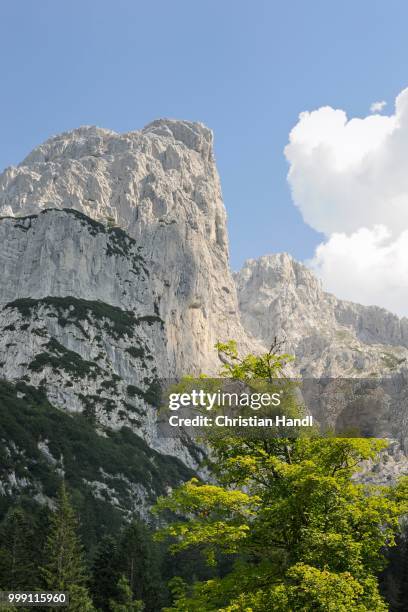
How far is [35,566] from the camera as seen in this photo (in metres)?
52.3

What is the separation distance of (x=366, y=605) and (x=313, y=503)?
2320 millimetres

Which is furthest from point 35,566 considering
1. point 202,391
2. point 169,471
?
point 169,471

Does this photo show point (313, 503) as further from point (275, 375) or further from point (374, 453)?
point (275, 375)

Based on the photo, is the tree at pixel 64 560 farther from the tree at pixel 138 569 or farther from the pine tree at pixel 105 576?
the tree at pixel 138 569

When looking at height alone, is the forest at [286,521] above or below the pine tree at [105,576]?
above

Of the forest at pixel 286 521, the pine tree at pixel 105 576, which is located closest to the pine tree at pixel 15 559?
the pine tree at pixel 105 576

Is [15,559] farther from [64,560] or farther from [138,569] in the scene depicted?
[138,569]

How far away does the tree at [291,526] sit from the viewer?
12.0 meters

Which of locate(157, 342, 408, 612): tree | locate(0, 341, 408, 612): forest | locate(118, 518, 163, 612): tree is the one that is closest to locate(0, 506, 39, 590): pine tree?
locate(118, 518, 163, 612): tree

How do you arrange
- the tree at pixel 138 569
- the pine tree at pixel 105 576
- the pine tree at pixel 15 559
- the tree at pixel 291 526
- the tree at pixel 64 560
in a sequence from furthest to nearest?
the tree at pixel 138 569 < the pine tree at pixel 105 576 < the pine tree at pixel 15 559 < the tree at pixel 64 560 < the tree at pixel 291 526

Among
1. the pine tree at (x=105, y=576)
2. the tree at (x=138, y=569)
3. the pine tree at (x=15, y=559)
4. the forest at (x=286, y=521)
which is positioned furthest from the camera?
the tree at (x=138, y=569)

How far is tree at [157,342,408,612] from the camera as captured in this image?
39.3 ft

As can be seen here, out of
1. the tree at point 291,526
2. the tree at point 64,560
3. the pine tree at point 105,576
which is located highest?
the tree at point 291,526

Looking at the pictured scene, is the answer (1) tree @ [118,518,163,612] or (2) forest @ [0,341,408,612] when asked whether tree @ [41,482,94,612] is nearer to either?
(1) tree @ [118,518,163,612]
